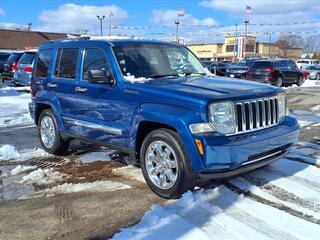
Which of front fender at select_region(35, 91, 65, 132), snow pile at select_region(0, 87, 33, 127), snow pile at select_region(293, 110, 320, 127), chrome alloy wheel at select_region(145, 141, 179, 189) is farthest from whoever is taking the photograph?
snow pile at select_region(0, 87, 33, 127)

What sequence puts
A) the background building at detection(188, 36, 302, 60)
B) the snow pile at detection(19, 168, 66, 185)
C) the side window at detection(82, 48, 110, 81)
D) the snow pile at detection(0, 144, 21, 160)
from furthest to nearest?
1. the background building at detection(188, 36, 302, 60)
2. the snow pile at detection(0, 144, 21, 160)
3. the side window at detection(82, 48, 110, 81)
4. the snow pile at detection(19, 168, 66, 185)

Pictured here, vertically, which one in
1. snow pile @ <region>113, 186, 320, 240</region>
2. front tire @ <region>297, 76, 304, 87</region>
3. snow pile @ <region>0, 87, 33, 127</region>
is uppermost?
front tire @ <region>297, 76, 304, 87</region>

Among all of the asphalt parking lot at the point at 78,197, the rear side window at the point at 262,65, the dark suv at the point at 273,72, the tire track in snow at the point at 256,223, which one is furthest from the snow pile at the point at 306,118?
the rear side window at the point at 262,65

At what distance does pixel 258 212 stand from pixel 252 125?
1.03m

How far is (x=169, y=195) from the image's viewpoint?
516cm

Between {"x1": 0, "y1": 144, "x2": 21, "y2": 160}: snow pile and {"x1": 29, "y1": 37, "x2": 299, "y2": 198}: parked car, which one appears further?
{"x1": 0, "y1": 144, "x2": 21, "y2": 160}: snow pile

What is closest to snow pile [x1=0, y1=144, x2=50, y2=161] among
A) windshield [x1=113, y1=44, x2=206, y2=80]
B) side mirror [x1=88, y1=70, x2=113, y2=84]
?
side mirror [x1=88, y1=70, x2=113, y2=84]

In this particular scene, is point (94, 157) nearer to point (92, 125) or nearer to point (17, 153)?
point (92, 125)

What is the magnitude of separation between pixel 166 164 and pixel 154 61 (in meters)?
1.69

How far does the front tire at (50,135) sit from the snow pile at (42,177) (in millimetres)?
942

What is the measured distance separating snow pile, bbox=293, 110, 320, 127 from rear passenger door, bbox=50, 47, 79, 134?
19.3ft

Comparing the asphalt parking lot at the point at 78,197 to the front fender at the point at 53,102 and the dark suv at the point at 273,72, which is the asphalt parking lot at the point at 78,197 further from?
the dark suv at the point at 273,72

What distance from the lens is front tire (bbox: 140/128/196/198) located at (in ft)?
16.3

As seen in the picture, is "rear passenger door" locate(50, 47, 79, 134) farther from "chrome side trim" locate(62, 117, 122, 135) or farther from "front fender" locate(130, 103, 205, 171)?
"front fender" locate(130, 103, 205, 171)
